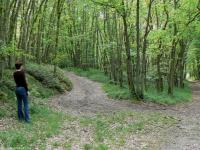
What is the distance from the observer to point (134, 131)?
14.4 meters

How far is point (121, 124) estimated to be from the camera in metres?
15.5

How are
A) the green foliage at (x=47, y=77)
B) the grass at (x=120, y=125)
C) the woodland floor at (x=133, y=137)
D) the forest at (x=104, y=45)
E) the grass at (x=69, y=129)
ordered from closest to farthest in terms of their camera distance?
1. the grass at (x=69, y=129)
2. the woodland floor at (x=133, y=137)
3. the grass at (x=120, y=125)
4. the forest at (x=104, y=45)
5. the green foliage at (x=47, y=77)

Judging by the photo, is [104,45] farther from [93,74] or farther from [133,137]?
[133,137]

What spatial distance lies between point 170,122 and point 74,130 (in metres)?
5.83

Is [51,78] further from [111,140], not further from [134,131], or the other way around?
[111,140]

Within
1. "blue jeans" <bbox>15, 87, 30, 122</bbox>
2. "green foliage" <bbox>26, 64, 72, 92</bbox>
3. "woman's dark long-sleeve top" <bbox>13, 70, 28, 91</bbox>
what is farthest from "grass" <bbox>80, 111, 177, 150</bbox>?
"green foliage" <bbox>26, 64, 72, 92</bbox>

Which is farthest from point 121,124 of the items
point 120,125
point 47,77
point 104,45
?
point 104,45

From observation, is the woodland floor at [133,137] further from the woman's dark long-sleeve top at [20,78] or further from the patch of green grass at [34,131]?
the woman's dark long-sleeve top at [20,78]

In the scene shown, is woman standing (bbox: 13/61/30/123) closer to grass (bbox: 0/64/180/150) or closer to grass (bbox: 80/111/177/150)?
grass (bbox: 0/64/180/150)

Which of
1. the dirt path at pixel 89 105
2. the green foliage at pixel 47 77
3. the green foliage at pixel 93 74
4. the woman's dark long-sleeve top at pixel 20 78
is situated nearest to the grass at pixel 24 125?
the woman's dark long-sleeve top at pixel 20 78

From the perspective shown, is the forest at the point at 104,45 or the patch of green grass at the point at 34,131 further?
the forest at the point at 104,45

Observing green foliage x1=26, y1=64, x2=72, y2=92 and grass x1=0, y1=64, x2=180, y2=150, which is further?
green foliage x1=26, y1=64, x2=72, y2=92

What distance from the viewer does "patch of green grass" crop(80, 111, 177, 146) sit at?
498 inches

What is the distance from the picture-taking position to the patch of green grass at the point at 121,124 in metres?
12.7
